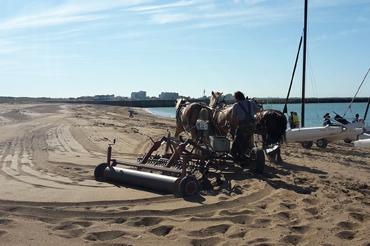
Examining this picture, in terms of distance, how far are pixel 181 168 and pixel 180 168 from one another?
275 mm

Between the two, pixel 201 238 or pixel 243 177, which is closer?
pixel 201 238

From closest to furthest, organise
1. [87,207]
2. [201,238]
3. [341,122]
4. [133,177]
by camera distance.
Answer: [201,238] < [87,207] < [133,177] < [341,122]

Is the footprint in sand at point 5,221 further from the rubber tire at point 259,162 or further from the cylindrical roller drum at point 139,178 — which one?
the rubber tire at point 259,162

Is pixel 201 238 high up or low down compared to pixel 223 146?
down

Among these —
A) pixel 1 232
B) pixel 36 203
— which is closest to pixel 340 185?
pixel 36 203

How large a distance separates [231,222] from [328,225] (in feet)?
4.07

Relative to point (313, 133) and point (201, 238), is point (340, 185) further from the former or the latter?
point (313, 133)

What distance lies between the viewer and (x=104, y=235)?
5891 mm

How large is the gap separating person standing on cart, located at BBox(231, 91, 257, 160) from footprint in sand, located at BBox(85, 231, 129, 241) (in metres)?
5.19

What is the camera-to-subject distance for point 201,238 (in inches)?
229

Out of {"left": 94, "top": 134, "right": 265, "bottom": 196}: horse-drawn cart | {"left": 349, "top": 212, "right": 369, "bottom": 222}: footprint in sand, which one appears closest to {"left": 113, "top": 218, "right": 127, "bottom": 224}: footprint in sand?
{"left": 94, "top": 134, "right": 265, "bottom": 196}: horse-drawn cart

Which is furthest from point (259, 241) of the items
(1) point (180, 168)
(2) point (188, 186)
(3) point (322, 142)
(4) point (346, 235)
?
(3) point (322, 142)

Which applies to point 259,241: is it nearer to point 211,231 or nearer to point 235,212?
point 211,231

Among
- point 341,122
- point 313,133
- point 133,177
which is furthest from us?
point 341,122
